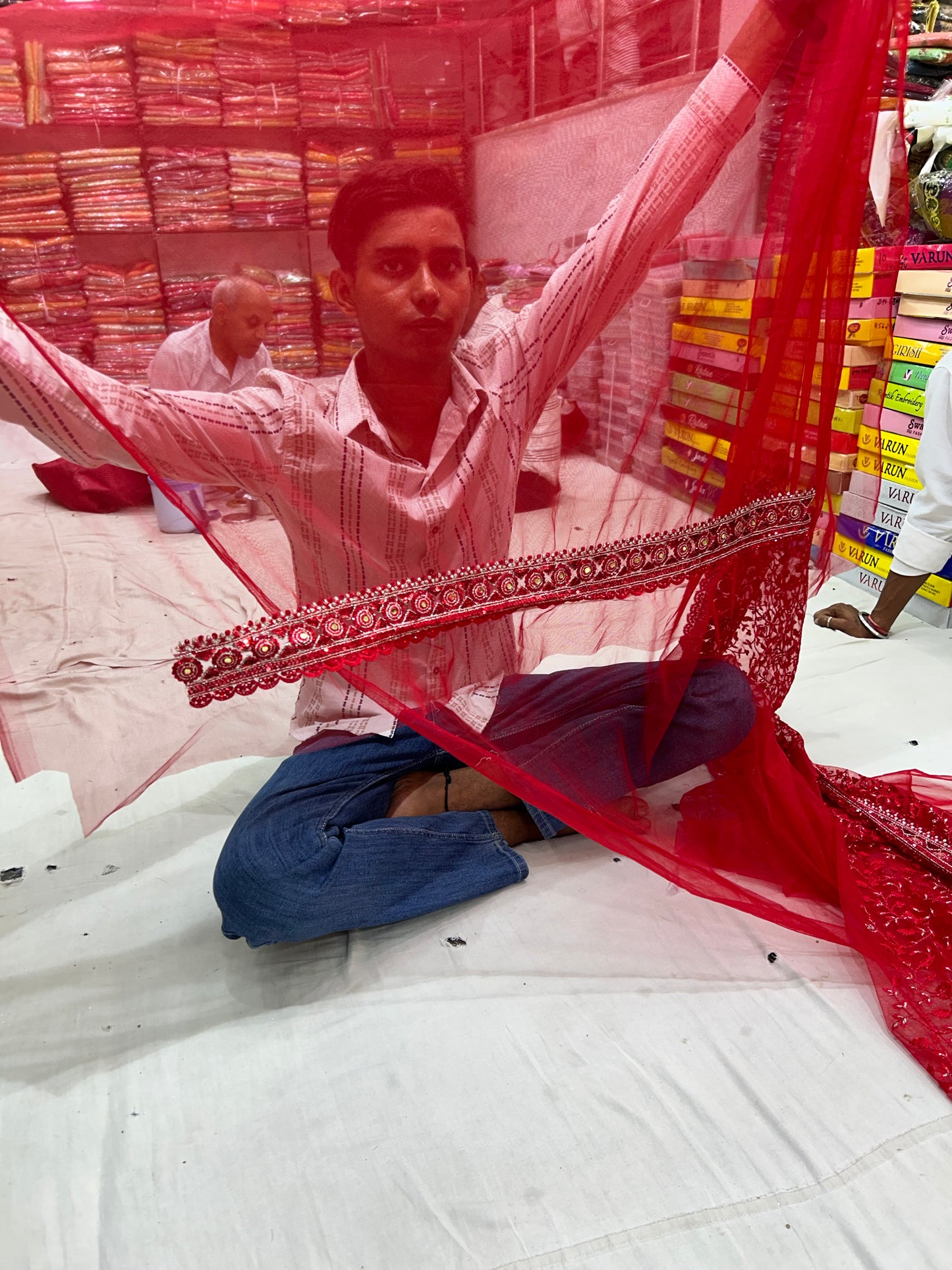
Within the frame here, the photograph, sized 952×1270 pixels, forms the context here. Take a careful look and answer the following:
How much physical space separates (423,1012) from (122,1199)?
36 centimetres

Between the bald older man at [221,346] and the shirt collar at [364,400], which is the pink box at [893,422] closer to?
the shirt collar at [364,400]

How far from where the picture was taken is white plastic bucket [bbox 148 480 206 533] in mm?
844

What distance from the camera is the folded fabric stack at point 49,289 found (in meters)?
0.76

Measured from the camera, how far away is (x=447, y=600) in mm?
1011

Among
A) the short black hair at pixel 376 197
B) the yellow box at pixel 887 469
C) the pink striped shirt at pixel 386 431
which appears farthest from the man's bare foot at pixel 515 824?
the yellow box at pixel 887 469

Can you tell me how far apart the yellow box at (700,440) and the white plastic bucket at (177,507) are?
0.55 metres

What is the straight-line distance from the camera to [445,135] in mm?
827

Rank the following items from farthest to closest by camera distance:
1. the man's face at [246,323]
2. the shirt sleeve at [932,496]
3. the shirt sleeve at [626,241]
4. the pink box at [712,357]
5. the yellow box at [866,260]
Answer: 1. the shirt sleeve at [932,496]
2. the yellow box at [866,260]
3. the pink box at [712,357]
4. the shirt sleeve at [626,241]
5. the man's face at [246,323]

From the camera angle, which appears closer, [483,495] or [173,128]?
[173,128]

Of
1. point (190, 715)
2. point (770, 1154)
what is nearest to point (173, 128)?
point (190, 715)

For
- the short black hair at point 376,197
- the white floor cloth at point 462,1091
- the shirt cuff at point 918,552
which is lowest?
the white floor cloth at point 462,1091

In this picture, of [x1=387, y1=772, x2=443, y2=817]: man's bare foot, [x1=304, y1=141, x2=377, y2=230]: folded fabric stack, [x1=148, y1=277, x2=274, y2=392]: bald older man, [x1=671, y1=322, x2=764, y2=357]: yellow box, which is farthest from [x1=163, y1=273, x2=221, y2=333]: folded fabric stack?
Result: [x1=387, y1=772, x2=443, y2=817]: man's bare foot

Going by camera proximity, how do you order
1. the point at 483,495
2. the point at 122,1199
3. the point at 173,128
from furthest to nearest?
1. the point at 483,495
2. the point at 122,1199
3. the point at 173,128

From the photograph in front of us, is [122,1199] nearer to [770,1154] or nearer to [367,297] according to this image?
[770,1154]
